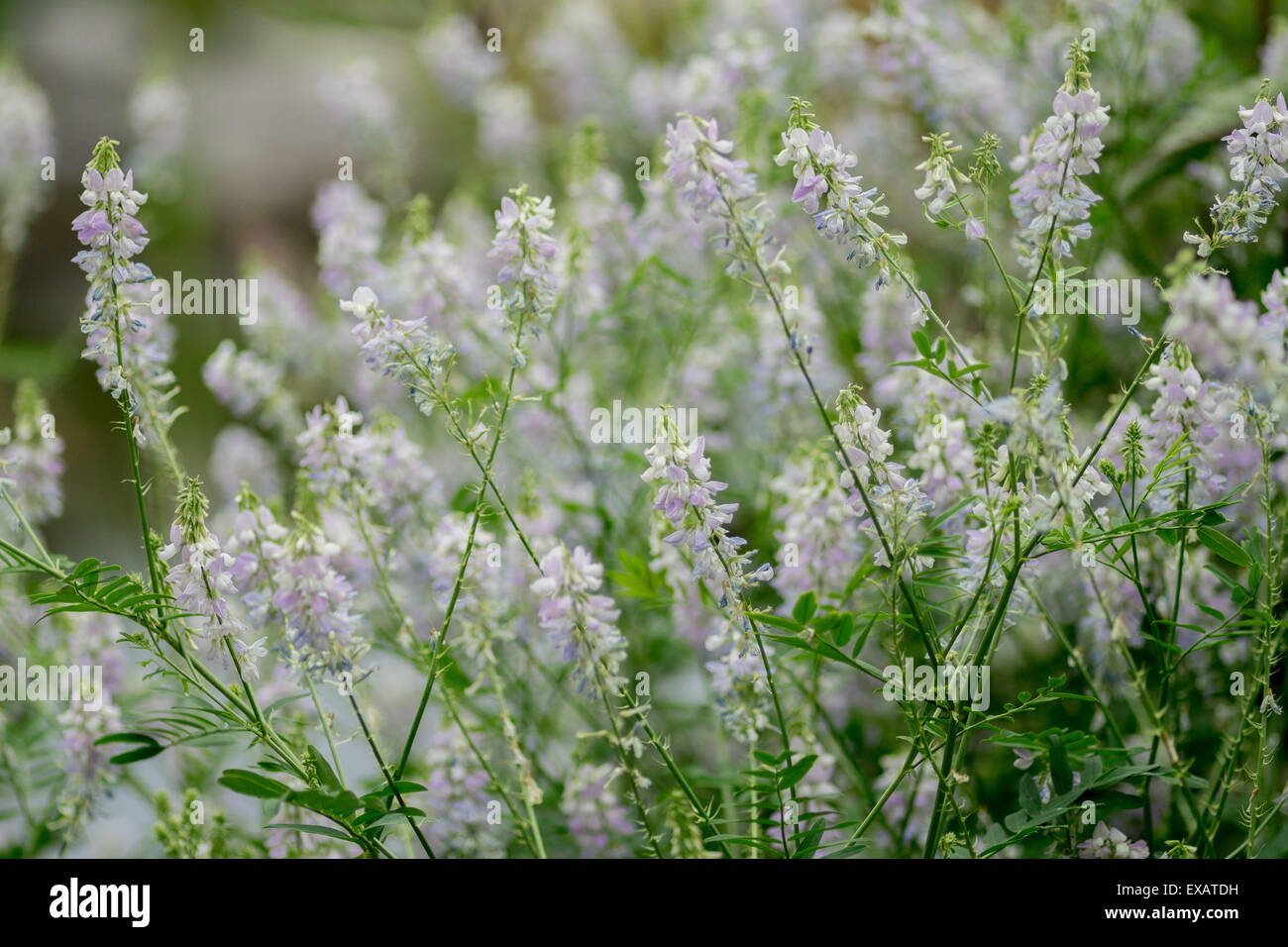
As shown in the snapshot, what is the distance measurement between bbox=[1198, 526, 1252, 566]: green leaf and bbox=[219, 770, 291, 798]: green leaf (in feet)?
2.57

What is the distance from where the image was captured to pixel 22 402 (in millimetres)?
1184

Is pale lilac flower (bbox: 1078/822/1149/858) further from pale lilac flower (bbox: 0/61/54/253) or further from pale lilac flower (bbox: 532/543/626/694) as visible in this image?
pale lilac flower (bbox: 0/61/54/253)

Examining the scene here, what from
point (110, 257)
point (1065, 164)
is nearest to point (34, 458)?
point (110, 257)

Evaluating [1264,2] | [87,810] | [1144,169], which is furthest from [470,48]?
[87,810]

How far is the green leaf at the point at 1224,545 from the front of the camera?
2.81 feet

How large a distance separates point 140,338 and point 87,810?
1.68ft

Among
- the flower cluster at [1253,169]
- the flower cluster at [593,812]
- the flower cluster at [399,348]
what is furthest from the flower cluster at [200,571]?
the flower cluster at [1253,169]

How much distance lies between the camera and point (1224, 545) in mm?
874

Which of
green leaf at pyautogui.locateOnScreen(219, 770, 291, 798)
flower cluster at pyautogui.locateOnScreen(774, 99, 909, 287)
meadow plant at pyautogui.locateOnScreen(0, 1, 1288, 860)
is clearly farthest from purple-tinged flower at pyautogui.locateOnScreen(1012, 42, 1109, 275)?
green leaf at pyautogui.locateOnScreen(219, 770, 291, 798)

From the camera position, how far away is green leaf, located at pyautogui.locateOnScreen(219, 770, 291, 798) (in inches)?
33.2

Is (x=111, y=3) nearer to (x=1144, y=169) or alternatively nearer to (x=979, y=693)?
(x=1144, y=169)

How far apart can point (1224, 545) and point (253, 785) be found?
84 cm

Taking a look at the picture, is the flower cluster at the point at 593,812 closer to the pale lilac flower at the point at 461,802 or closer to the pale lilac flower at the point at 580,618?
the pale lilac flower at the point at 461,802

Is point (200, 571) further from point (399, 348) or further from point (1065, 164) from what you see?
point (1065, 164)
